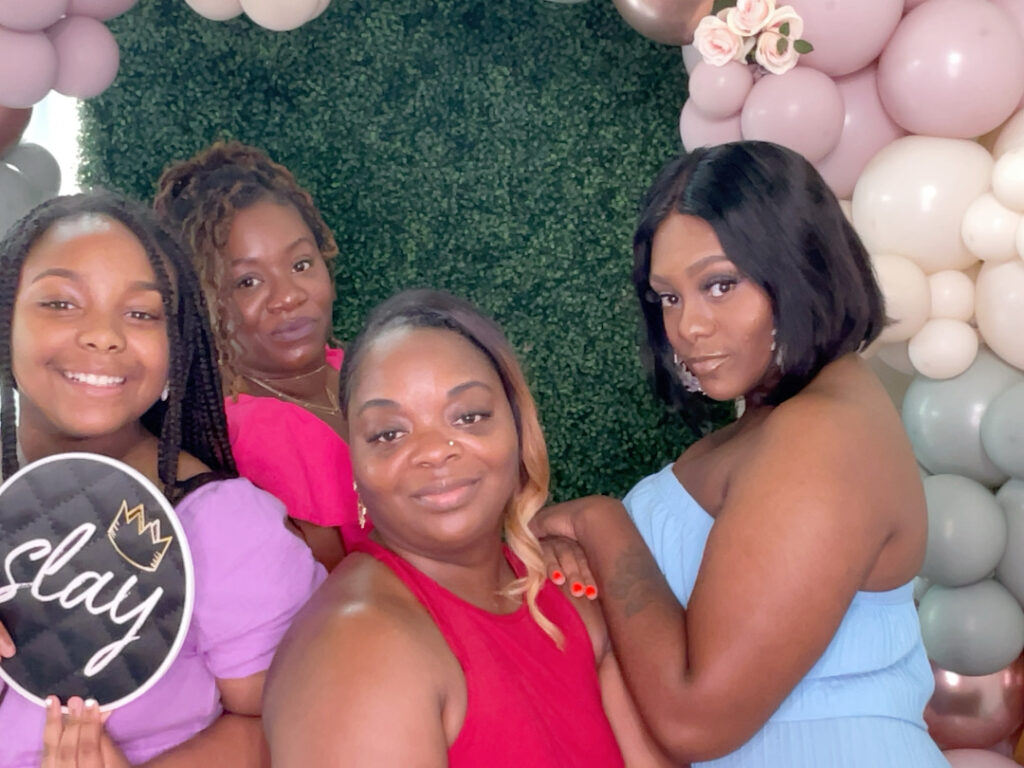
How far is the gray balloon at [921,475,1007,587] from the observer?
7.54 feet

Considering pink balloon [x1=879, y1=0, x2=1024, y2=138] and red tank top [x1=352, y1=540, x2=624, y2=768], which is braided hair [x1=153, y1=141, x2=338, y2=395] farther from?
pink balloon [x1=879, y1=0, x2=1024, y2=138]

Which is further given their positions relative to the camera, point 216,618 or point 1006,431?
point 1006,431

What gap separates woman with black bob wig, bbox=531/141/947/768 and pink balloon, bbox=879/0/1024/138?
2.19ft

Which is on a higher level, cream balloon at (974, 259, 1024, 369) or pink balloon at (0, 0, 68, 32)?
pink balloon at (0, 0, 68, 32)

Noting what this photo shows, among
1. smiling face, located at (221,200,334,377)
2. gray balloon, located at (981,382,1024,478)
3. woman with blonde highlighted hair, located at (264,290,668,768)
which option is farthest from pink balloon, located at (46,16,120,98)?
gray balloon, located at (981,382,1024,478)

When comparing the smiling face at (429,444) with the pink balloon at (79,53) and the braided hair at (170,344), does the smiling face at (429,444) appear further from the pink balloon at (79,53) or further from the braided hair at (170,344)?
the pink balloon at (79,53)

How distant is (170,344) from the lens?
1.48 meters

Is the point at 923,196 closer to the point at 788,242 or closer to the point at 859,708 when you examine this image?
the point at 788,242

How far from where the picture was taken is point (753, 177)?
1.62m

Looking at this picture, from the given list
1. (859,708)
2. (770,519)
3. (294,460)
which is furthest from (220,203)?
(859,708)

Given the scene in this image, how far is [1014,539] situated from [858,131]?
1.02 m

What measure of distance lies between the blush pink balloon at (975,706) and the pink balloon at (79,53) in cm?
244

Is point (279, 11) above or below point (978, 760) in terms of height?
above

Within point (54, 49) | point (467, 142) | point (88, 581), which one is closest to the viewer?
point (88, 581)
